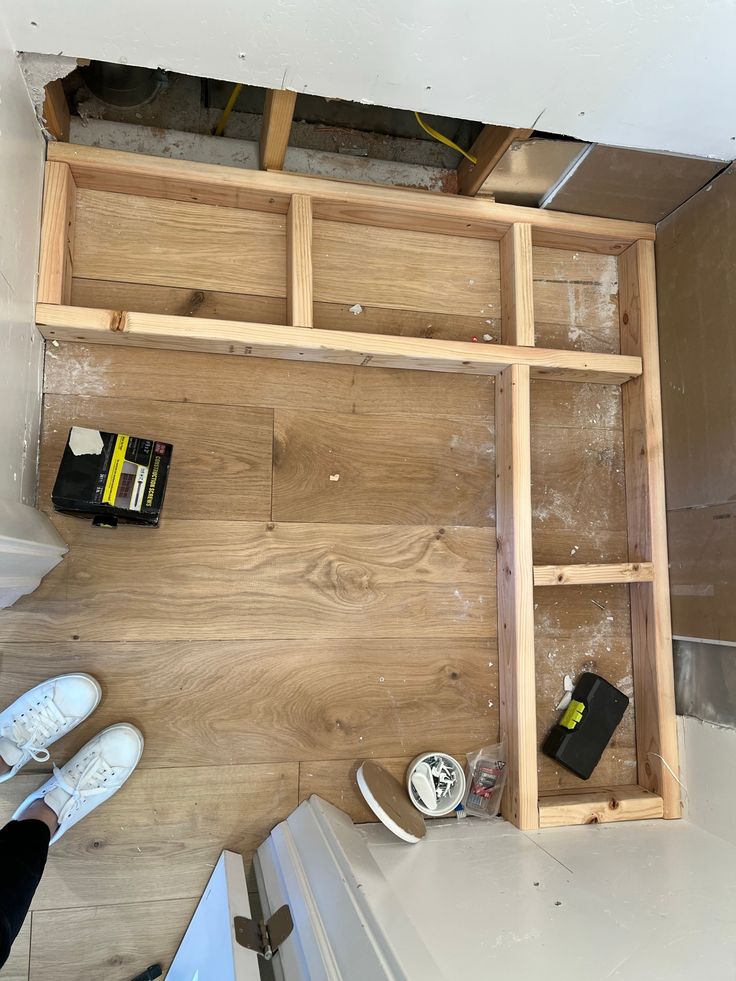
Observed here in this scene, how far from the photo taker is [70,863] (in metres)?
1.40

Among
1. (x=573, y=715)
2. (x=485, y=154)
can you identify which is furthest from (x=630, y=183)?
(x=573, y=715)

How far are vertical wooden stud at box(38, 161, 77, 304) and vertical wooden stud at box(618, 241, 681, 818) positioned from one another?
1350mm

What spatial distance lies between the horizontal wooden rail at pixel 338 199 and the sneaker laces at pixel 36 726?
1118 millimetres

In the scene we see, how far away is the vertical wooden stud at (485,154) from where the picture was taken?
4.72 ft

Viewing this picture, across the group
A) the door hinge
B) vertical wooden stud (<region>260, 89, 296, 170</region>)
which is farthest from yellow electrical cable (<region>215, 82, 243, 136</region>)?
the door hinge

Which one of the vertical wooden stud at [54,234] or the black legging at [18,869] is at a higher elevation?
the vertical wooden stud at [54,234]

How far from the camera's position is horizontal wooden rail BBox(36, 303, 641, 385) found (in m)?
1.40

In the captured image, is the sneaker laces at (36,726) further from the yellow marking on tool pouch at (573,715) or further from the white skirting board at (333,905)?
the yellow marking on tool pouch at (573,715)

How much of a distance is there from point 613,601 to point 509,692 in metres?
0.37

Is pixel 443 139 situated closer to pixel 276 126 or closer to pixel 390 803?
pixel 276 126

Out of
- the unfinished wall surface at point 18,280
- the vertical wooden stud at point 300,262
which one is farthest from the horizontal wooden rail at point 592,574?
the unfinished wall surface at point 18,280

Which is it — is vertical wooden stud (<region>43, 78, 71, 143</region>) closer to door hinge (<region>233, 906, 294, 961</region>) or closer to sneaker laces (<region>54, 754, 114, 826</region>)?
sneaker laces (<region>54, 754, 114, 826</region>)

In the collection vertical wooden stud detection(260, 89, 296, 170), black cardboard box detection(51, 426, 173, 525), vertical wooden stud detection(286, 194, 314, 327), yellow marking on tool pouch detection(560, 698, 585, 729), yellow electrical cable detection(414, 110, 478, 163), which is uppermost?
yellow electrical cable detection(414, 110, 478, 163)

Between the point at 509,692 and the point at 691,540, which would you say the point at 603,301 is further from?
the point at 509,692
